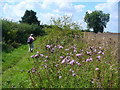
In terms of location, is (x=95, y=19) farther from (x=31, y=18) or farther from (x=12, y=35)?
(x=12, y=35)

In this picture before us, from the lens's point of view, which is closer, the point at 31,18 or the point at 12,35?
the point at 12,35

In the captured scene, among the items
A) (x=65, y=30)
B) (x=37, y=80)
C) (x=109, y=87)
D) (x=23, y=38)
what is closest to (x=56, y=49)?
(x=37, y=80)

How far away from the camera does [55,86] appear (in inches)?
152

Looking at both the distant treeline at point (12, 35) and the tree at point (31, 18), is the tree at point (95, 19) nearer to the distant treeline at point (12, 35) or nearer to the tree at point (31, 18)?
the distant treeline at point (12, 35)

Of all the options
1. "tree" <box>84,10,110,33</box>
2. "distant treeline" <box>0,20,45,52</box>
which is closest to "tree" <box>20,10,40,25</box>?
"distant treeline" <box>0,20,45,52</box>

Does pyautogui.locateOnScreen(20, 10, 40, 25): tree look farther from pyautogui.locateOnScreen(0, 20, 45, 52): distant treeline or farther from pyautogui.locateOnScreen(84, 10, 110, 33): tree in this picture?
pyautogui.locateOnScreen(84, 10, 110, 33): tree

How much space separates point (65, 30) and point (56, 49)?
285 inches

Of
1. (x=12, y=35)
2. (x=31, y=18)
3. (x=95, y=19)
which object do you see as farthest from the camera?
(x=31, y=18)

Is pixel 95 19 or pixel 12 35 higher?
pixel 95 19

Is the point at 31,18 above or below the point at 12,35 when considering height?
above

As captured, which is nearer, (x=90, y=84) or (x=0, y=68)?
(x=90, y=84)

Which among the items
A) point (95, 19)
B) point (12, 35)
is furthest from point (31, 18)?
point (12, 35)

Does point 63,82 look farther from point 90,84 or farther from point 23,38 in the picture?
point 23,38

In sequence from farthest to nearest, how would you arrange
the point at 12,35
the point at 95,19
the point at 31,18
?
the point at 31,18 → the point at 95,19 → the point at 12,35
